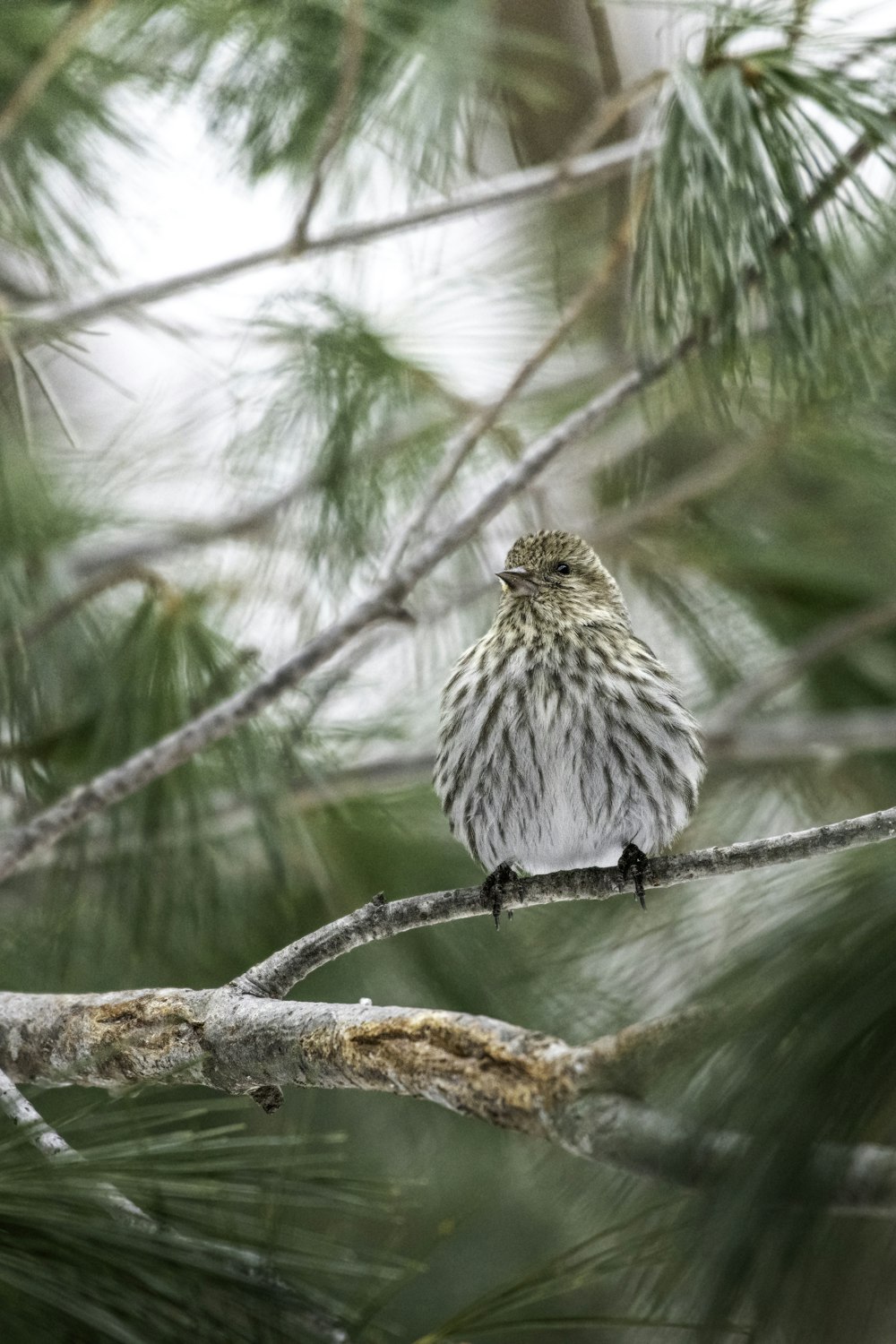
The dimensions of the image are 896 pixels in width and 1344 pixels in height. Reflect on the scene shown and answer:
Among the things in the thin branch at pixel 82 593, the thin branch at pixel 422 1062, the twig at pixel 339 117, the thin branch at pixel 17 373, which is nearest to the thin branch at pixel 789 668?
the thin branch at pixel 82 593

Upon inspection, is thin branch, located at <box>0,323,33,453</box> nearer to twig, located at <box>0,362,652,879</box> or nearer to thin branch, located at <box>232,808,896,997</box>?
twig, located at <box>0,362,652,879</box>

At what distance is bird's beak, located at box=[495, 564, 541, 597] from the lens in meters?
2.53

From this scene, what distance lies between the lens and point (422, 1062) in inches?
53.2

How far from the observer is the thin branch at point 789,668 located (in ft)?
9.96

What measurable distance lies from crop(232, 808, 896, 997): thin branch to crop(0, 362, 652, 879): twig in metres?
0.48

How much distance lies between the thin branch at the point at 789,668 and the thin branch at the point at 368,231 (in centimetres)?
104

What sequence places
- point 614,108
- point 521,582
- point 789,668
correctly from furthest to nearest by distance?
point 789,668 < point 614,108 < point 521,582

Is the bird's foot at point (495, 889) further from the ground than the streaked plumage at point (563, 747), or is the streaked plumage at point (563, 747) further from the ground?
the streaked plumage at point (563, 747)

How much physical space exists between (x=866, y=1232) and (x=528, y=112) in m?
4.31

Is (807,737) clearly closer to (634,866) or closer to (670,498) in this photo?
(670,498)

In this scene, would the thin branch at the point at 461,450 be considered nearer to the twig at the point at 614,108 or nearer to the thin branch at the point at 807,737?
the twig at the point at 614,108

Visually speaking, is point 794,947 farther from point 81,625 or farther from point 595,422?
point 81,625

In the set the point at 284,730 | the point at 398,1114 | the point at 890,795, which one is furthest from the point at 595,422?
the point at 398,1114

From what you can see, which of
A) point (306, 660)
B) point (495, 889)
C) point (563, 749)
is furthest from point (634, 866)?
point (306, 660)
